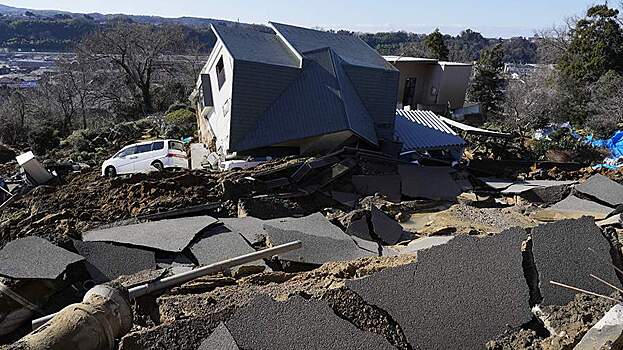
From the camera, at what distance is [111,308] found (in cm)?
446

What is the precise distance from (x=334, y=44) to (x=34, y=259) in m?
14.3

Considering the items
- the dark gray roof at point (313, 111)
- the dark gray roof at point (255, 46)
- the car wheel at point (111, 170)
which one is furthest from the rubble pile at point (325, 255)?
the dark gray roof at point (255, 46)

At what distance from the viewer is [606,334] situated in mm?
4375

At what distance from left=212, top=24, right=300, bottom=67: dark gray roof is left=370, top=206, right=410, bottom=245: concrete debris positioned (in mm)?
7289

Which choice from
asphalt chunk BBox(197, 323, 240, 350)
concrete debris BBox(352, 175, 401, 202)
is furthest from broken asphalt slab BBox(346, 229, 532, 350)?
concrete debris BBox(352, 175, 401, 202)

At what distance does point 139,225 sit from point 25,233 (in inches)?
79.3

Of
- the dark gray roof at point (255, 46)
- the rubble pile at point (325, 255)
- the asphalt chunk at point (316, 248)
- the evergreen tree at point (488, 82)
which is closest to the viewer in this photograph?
the rubble pile at point (325, 255)

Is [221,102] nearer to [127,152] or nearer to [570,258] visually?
[127,152]

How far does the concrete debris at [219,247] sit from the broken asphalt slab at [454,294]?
2282mm

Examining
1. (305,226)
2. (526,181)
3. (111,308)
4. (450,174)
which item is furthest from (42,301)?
(526,181)

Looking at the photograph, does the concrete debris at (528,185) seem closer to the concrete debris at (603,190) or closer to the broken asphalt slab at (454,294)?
the concrete debris at (603,190)

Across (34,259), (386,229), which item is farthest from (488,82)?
(34,259)

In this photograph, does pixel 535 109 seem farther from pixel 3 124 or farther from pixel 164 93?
pixel 3 124

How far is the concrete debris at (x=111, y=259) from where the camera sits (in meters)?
6.73
